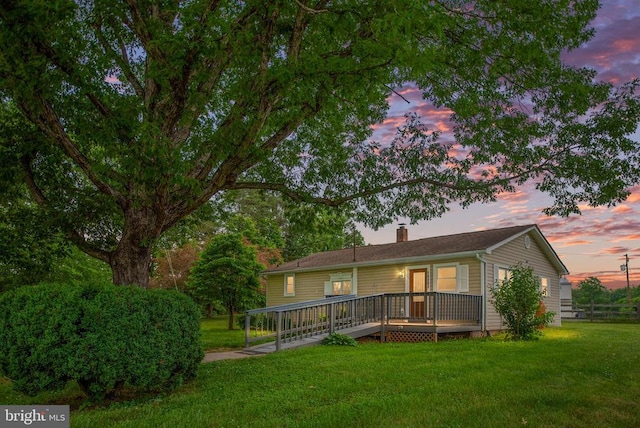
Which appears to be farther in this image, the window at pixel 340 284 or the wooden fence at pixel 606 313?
the wooden fence at pixel 606 313

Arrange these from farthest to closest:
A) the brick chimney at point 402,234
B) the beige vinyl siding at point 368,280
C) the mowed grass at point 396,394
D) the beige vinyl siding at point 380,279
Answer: the brick chimney at point 402,234 < the beige vinyl siding at point 380,279 < the beige vinyl siding at point 368,280 < the mowed grass at point 396,394

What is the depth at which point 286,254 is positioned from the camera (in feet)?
130

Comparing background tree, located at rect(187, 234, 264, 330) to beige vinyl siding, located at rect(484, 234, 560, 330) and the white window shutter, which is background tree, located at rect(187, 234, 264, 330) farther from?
beige vinyl siding, located at rect(484, 234, 560, 330)

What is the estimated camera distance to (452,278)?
1736 centimetres

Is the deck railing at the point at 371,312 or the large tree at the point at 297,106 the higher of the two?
the large tree at the point at 297,106

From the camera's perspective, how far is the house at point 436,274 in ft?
49.5

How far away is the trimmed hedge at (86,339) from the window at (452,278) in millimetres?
12841

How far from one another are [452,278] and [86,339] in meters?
14.2

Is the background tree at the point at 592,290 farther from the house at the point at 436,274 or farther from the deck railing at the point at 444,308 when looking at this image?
the deck railing at the point at 444,308

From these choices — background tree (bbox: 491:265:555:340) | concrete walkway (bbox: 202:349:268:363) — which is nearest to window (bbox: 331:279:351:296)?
background tree (bbox: 491:265:555:340)

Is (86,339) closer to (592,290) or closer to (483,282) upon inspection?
(483,282)

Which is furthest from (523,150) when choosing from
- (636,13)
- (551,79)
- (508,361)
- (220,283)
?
(220,283)

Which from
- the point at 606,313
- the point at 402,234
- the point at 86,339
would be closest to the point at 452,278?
the point at 402,234

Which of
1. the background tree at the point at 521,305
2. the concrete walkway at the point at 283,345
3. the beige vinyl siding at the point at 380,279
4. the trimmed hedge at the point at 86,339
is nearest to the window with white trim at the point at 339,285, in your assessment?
the beige vinyl siding at the point at 380,279
